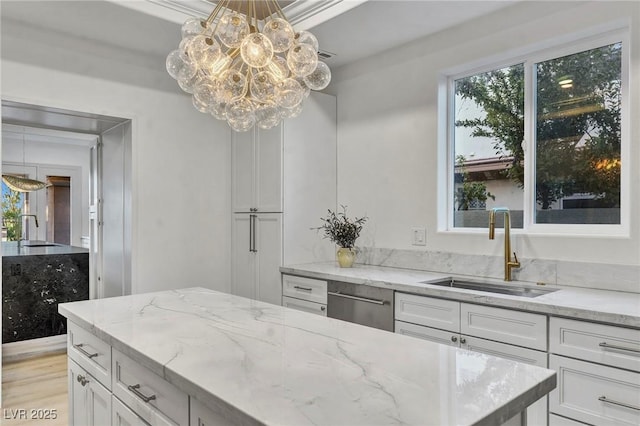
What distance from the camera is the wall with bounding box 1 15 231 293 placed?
303 centimetres

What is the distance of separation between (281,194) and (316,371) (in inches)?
93.0

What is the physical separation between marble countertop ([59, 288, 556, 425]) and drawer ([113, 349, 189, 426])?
0.07 m

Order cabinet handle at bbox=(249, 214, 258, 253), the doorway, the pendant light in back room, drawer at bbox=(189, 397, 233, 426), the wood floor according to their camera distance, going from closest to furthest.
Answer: drawer at bbox=(189, 397, 233, 426) < the wood floor < the doorway < cabinet handle at bbox=(249, 214, 258, 253) < the pendant light in back room

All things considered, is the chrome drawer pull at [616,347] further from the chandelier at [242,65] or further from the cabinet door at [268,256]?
the cabinet door at [268,256]

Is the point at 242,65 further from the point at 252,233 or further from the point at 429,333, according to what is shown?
the point at 252,233

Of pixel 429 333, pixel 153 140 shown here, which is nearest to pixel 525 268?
pixel 429 333

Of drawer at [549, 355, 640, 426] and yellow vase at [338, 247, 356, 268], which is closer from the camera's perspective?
drawer at [549, 355, 640, 426]

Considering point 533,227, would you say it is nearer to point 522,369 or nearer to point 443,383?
point 522,369

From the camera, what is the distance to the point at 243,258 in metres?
3.84

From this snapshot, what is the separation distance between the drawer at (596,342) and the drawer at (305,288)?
149 centimetres

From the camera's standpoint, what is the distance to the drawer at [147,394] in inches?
47.8

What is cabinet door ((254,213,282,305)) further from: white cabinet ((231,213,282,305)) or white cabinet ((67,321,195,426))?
white cabinet ((67,321,195,426))

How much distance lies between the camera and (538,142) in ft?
8.94

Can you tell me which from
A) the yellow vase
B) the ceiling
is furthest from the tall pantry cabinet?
the ceiling
